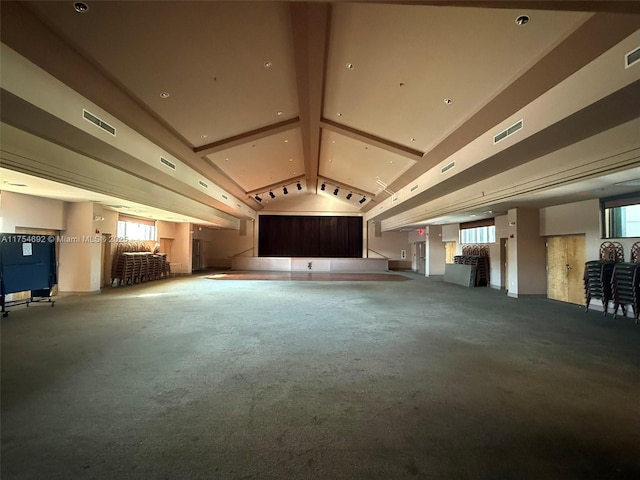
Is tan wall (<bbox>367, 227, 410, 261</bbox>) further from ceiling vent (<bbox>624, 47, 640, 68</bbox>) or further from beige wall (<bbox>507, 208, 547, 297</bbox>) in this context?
ceiling vent (<bbox>624, 47, 640, 68</bbox>)

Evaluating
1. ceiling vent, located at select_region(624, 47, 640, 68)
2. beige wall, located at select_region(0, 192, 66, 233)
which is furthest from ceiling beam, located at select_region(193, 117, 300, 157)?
ceiling vent, located at select_region(624, 47, 640, 68)

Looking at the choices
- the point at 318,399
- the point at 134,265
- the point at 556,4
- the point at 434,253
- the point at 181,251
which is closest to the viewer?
the point at 556,4

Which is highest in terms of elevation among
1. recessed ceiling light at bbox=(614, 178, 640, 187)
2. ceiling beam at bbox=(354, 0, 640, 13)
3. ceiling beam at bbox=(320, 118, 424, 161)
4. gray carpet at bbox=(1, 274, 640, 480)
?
ceiling beam at bbox=(320, 118, 424, 161)

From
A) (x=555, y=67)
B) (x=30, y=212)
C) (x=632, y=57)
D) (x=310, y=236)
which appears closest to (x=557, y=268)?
(x=555, y=67)

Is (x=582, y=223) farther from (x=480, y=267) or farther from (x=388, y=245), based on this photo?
(x=388, y=245)

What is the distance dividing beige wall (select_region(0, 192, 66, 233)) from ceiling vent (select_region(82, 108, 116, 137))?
4.47m

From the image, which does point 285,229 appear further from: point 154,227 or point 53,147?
point 53,147

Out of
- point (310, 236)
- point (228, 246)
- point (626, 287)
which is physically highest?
point (310, 236)

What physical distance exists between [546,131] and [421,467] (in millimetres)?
4995

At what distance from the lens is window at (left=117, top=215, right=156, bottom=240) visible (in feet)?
38.4

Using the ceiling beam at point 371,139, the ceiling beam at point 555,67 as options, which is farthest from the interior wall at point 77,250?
the ceiling beam at point 555,67

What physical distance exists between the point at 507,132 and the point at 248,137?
19.9ft

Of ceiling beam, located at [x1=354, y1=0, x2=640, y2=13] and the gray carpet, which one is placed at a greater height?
ceiling beam, located at [x1=354, y1=0, x2=640, y2=13]

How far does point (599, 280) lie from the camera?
21.9ft
